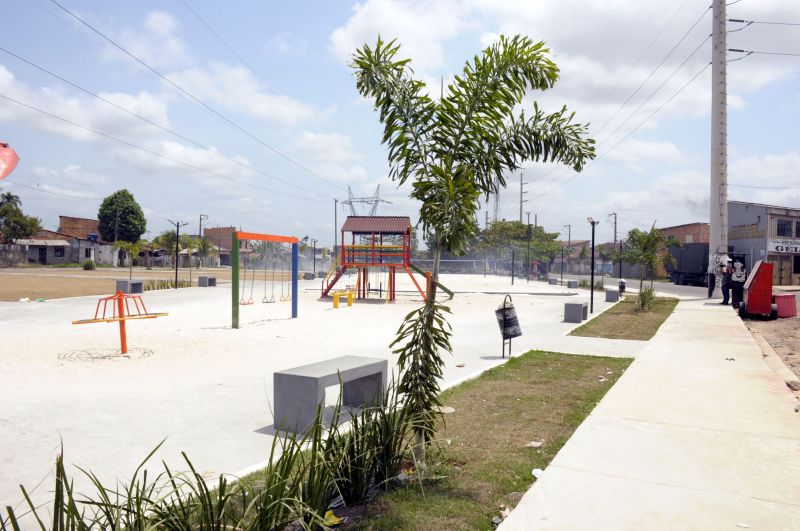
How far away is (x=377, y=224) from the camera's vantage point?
104ft

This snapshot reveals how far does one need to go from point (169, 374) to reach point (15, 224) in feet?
275

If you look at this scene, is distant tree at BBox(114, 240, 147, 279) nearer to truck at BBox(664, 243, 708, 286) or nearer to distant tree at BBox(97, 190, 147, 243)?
distant tree at BBox(97, 190, 147, 243)

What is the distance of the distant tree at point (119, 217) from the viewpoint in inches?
3819

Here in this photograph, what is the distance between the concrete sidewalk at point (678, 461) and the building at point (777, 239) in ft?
162

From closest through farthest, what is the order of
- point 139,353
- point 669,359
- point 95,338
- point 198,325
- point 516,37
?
point 516,37 < point 669,359 < point 139,353 < point 95,338 < point 198,325

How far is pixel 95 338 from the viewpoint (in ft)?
45.6

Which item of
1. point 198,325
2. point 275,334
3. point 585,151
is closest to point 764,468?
Answer: point 585,151

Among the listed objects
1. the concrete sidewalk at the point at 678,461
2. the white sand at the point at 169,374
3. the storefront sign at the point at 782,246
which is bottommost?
the white sand at the point at 169,374

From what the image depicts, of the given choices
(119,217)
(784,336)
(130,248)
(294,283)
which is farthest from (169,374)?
(119,217)

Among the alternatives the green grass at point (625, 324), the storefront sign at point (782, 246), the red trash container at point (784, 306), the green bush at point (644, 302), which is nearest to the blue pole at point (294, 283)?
the green grass at point (625, 324)

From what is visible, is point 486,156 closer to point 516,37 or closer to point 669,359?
point 516,37

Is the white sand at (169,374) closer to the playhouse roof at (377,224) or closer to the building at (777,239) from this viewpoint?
the playhouse roof at (377,224)

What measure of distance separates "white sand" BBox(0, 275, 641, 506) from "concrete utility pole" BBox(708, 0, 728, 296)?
15770mm

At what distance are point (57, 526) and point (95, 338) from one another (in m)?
12.8
